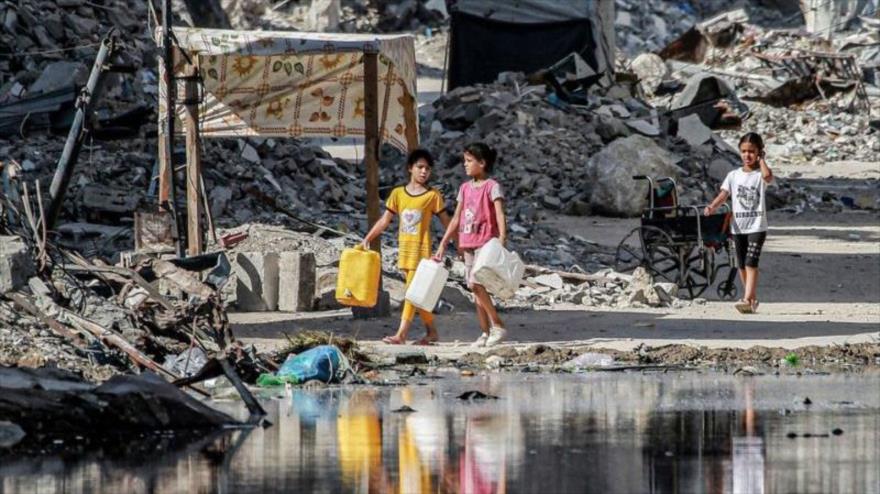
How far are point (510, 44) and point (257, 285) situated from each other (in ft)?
70.6

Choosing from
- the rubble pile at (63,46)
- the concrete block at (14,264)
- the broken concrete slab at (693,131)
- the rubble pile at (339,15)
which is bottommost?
the concrete block at (14,264)

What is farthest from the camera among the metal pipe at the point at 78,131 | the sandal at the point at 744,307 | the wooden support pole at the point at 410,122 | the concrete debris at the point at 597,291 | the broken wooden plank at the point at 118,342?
the concrete debris at the point at 597,291

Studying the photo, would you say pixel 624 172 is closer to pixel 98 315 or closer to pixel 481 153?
pixel 481 153

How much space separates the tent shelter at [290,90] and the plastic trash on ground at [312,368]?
4640mm

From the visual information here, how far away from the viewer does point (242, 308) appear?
18.2 m

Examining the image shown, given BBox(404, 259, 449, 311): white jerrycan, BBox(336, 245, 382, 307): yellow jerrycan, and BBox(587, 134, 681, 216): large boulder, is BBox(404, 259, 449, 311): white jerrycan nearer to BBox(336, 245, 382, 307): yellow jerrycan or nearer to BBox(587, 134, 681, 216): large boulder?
BBox(336, 245, 382, 307): yellow jerrycan

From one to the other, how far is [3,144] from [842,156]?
687 inches

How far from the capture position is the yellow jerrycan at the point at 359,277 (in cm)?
1619

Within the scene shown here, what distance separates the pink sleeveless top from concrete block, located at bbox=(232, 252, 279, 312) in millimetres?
2862

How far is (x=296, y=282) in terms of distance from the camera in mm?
18031

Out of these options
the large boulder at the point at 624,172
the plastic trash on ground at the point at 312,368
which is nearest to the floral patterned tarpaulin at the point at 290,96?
the plastic trash on ground at the point at 312,368

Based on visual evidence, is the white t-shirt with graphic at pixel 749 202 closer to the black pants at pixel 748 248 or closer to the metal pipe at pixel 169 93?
the black pants at pixel 748 248

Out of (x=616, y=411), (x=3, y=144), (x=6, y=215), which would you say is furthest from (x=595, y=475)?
(x=3, y=144)

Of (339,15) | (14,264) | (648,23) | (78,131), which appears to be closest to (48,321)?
(14,264)
